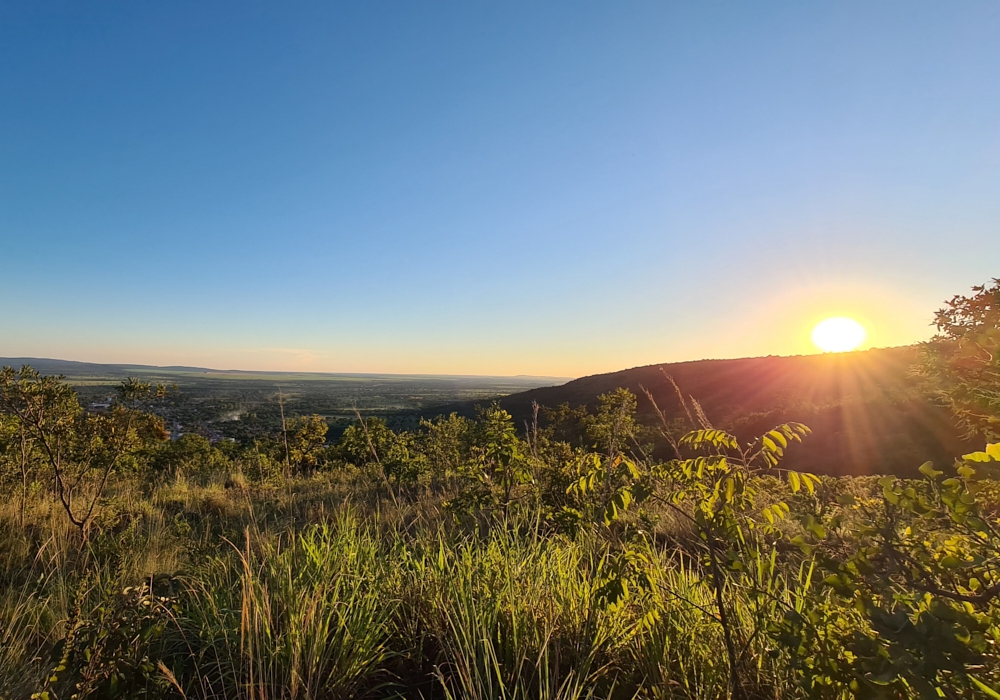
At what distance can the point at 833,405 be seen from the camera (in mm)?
25188

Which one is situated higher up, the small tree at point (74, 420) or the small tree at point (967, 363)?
the small tree at point (967, 363)

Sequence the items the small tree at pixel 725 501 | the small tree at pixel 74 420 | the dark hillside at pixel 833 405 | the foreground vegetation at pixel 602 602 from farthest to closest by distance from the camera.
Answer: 1. the dark hillside at pixel 833 405
2. the small tree at pixel 74 420
3. the small tree at pixel 725 501
4. the foreground vegetation at pixel 602 602

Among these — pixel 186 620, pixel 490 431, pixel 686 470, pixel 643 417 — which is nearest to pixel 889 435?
pixel 643 417

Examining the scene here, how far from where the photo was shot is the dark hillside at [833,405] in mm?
17406

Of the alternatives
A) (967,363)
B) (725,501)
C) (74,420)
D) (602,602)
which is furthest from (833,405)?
(74,420)

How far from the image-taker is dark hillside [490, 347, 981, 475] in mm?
17406

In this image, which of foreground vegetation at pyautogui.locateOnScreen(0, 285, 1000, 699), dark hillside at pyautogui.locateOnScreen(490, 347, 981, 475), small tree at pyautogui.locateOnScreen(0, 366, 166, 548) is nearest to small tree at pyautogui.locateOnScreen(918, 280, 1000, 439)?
foreground vegetation at pyautogui.locateOnScreen(0, 285, 1000, 699)

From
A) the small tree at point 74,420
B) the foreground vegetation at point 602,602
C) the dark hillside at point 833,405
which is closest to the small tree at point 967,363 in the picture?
the foreground vegetation at point 602,602

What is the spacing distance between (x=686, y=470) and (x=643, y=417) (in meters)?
31.4

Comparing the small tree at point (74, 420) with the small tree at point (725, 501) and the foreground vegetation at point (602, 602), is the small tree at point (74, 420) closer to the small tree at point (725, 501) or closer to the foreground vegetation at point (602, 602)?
the foreground vegetation at point (602, 602)

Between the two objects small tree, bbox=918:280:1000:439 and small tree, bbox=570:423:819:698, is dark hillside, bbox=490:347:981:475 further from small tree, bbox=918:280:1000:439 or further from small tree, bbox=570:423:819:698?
small tree, bbox=570:423:819:698

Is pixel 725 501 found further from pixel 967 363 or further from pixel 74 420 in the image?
pixel 74 420

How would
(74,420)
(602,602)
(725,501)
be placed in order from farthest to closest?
(74,420), (602,602), (725,501)

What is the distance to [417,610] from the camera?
2.86 m
